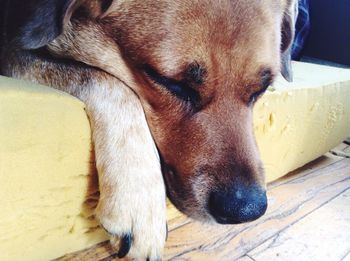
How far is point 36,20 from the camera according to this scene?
933 mm

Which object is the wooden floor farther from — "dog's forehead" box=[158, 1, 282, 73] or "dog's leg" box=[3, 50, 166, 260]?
"dog's forehead" box=[158, 1, 282, 73]

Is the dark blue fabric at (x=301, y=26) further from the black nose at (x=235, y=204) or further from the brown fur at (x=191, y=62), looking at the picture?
the black nose at (x=235, y=204)

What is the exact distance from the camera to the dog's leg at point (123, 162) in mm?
928

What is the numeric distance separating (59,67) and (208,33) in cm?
38

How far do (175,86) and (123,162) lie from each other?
24cm

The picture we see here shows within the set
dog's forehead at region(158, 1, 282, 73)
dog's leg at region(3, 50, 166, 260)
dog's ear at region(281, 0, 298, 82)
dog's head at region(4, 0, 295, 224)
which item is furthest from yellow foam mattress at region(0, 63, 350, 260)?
dog's ear at region(281, 0, 298, 82)

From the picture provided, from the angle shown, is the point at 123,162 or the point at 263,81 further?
the point at 263,81

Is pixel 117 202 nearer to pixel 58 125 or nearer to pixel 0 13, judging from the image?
pixel 58 125

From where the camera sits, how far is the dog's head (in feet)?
3.18

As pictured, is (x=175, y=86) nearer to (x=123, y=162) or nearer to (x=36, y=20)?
(x=123, y=162)

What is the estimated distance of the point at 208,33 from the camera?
983 mm

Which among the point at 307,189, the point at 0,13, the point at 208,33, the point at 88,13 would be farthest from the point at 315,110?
the point at 0,13

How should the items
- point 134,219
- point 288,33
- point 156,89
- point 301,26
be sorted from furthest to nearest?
point 301,26 → point 288,33 → point 156,89 → point 134,219

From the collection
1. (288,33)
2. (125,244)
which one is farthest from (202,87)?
(288,33)
